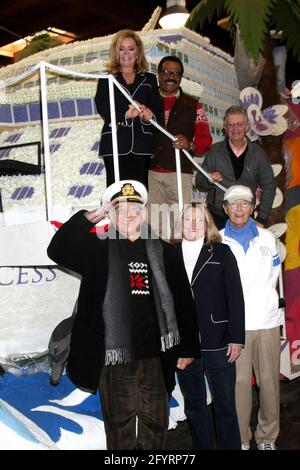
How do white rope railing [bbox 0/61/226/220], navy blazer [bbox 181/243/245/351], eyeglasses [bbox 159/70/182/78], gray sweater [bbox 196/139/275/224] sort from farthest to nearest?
gray sweater [bbox 196/139/275/224]
eyeglasses [bbox 159/70/182/78]
navy blazer [bbox 181/243/245/351]
white rope railing [bbox 0/61/226/220]

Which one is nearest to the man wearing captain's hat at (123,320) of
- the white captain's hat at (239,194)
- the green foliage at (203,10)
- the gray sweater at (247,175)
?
the white captain's hat at (239,194)

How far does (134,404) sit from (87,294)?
582 mm

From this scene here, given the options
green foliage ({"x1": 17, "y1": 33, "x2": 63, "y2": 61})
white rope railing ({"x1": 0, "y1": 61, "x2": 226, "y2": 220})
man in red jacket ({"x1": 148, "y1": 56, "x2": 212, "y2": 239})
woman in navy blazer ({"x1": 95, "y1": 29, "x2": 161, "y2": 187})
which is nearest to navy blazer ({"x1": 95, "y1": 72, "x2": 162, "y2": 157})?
woman in navy blazer ({"x1": 95, "y1": 29, "x2": 161, "y2": 187})

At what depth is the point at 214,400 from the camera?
3.30m

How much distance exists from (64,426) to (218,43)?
8.02m

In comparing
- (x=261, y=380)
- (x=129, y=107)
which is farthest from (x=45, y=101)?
(x=261, y=380)

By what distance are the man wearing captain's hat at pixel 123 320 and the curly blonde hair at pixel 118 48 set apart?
1.29 metres

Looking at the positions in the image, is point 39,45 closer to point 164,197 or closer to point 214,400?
point 164,197

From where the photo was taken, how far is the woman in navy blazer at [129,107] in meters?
3.66

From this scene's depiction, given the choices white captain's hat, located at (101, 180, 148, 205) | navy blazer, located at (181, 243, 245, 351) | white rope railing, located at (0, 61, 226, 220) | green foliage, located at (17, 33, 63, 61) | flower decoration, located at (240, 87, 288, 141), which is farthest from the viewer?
green foliage, located at (17, 33, 63, 61)

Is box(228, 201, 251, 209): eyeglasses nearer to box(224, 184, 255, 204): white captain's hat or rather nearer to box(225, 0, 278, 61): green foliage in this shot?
box(224, 184, 255, 204): white captain's hat

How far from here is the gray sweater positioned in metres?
4.32

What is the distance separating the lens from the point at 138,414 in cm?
280

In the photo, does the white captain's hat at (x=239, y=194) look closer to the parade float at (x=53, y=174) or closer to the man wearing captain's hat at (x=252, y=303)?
the man wearing captain's hat at (x=252, y=303)
